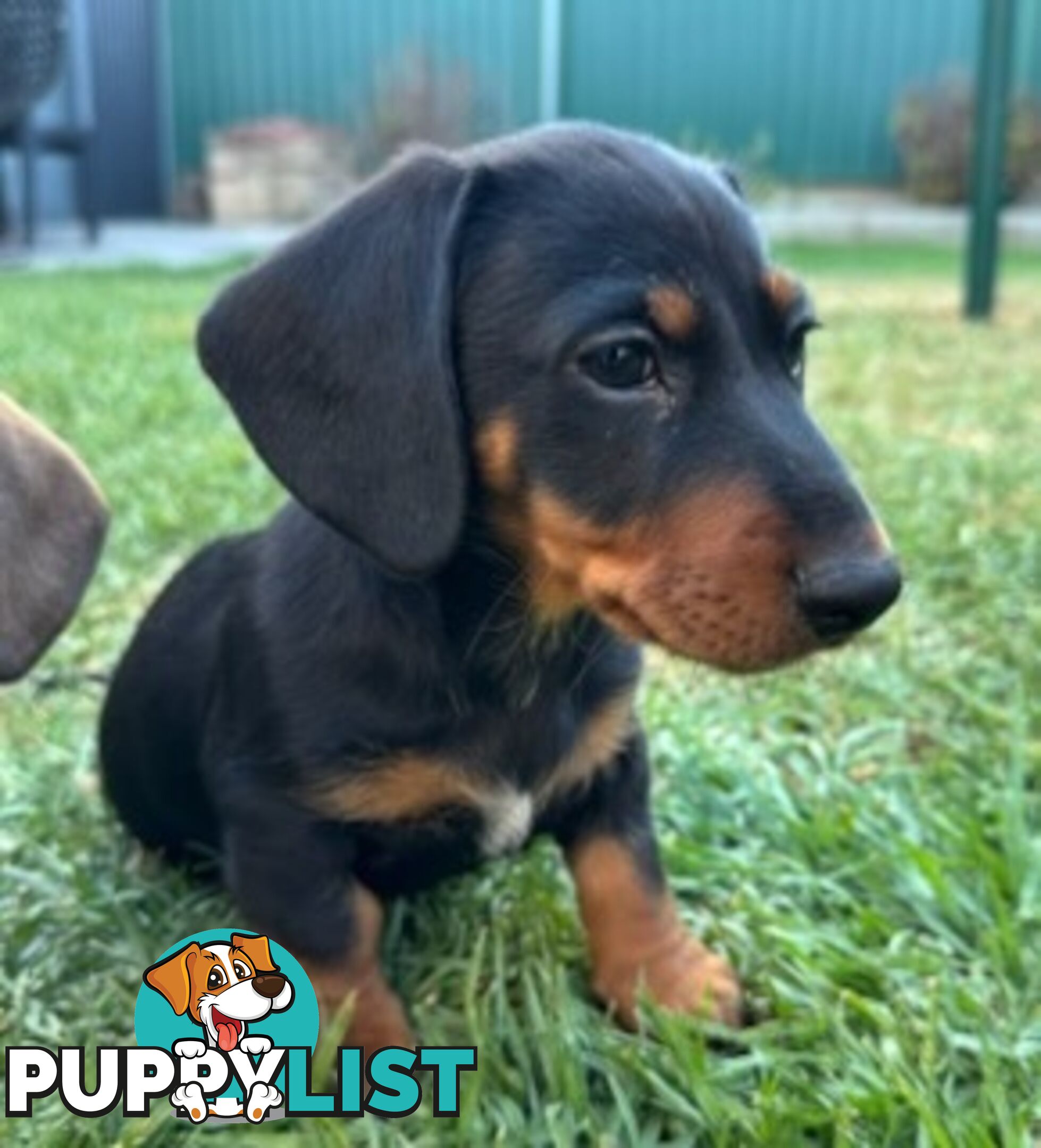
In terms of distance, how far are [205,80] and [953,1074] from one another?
19444 millimetres

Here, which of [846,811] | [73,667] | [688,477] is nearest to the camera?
[688,477]

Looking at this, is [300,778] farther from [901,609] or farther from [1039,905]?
[901,609]

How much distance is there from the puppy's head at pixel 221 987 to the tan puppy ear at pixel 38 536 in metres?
0.42

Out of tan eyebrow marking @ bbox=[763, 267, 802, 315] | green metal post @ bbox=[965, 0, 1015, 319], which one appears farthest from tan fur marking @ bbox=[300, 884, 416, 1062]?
green metal post @ bbox=[965, 0, 1015, 319]

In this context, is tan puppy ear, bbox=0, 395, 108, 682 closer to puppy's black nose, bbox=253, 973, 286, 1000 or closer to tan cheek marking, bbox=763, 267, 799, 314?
puppy's black nose, bbox=253, 973, 286, 1000

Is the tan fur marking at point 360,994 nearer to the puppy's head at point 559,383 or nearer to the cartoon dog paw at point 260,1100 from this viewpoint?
the cartoon dog paw at point 260,1100

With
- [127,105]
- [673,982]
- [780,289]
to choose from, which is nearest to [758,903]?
[673,982]

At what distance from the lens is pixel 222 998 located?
2.12m

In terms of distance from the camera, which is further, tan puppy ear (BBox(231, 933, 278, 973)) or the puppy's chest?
the puppy's chest

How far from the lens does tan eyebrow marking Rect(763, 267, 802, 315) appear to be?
2.34 metres

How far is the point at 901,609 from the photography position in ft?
13.9

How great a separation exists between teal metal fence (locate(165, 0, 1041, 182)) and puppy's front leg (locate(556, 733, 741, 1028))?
17344mm

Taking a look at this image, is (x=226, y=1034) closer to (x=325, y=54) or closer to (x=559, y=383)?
(x=559, y=383)

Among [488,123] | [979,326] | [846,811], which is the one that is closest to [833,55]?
[488,123]
